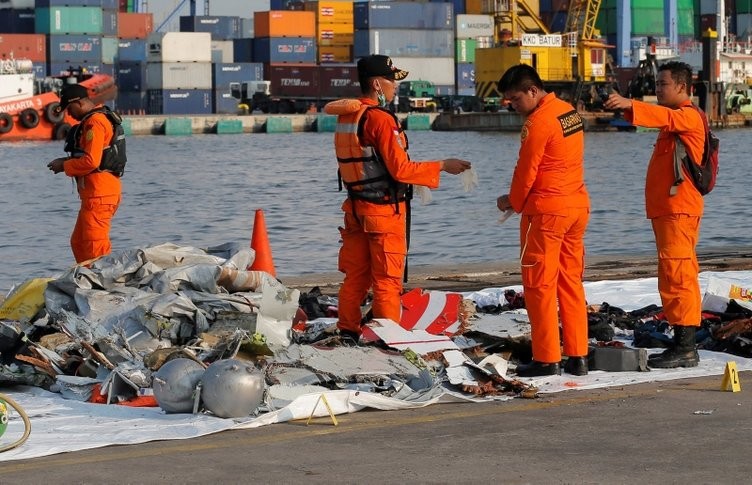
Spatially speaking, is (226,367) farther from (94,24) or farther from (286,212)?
(94,24)

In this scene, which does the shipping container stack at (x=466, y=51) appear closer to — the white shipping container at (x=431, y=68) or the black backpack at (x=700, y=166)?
the white shipping container at (x=431, y=68)

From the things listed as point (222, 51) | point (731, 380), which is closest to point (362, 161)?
point (731, 380)

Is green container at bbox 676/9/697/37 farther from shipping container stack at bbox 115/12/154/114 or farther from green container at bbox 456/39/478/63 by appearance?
shipping container stack at bbox 115/12/154/114

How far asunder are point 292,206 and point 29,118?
34.9 metres

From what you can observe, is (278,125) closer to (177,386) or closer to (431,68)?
(431,68)

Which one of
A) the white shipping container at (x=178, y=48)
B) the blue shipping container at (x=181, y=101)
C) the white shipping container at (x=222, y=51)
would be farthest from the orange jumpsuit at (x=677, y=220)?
the white shipping container at (x=222, y=51)

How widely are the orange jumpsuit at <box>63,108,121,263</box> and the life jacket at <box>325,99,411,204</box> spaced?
274 centimetres

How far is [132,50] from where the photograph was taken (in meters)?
115

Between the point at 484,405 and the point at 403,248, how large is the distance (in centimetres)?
156

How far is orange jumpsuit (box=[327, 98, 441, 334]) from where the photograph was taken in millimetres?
8086

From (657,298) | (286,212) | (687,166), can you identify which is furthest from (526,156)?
(286,212)

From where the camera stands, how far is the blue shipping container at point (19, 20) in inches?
4181

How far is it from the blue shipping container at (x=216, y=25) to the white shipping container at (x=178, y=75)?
19.7 m

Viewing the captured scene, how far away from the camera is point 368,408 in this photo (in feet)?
22.6
